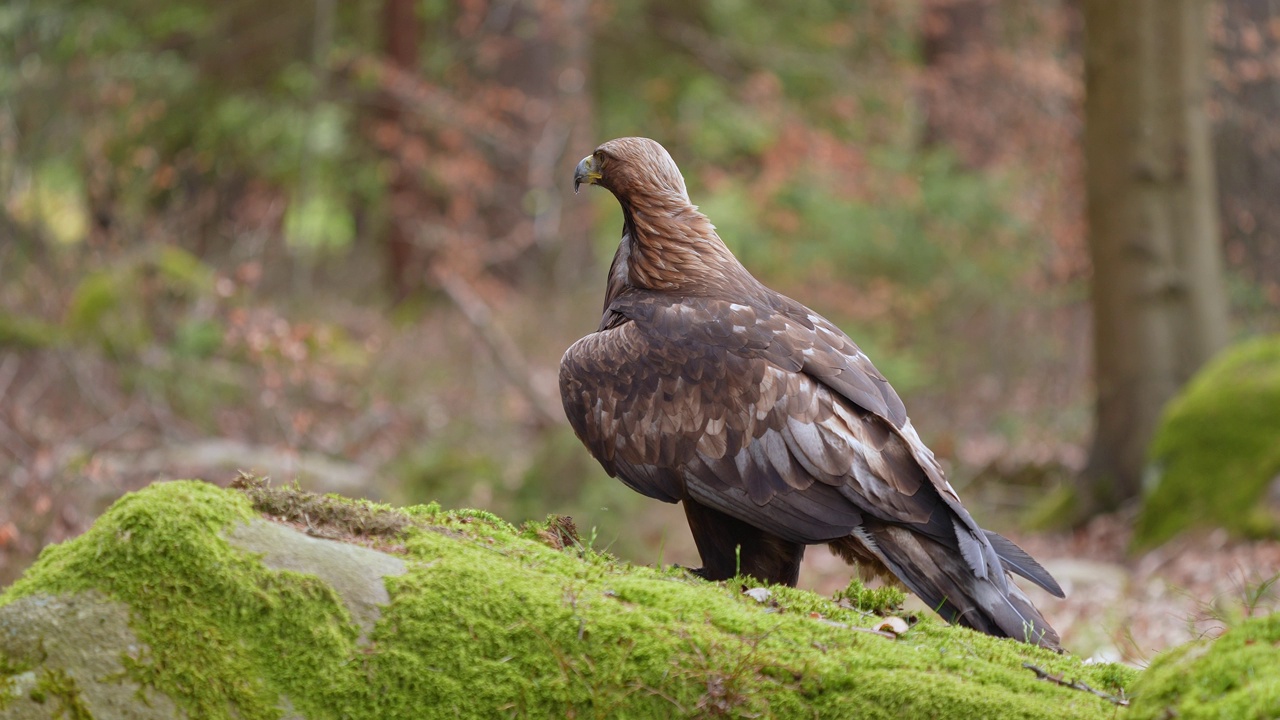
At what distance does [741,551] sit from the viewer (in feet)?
15.5

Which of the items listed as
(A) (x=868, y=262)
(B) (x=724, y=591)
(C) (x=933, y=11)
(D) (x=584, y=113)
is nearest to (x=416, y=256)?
(D) (x=584, y=113)

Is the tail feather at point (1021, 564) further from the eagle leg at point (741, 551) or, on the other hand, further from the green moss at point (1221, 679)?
the green moss at point (1221, 679)

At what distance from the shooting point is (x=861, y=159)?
17.3 meters

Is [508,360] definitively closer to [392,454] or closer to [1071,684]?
[392,454]

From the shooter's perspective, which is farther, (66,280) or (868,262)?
(868,262)

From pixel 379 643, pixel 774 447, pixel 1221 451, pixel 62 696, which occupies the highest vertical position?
Result: pixel 1221 451

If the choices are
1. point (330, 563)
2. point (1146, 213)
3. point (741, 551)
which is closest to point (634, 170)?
point (741, 551)

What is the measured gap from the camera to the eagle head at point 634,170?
5.55 meters

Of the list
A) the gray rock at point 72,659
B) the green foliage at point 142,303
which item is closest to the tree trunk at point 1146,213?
the green foliage at point 142,303

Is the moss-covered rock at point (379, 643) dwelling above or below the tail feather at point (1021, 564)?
below

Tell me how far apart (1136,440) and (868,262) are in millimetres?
6232

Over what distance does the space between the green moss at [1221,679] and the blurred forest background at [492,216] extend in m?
5.77

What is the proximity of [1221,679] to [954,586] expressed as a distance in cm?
145

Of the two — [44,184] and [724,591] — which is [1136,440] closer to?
[724,591]
